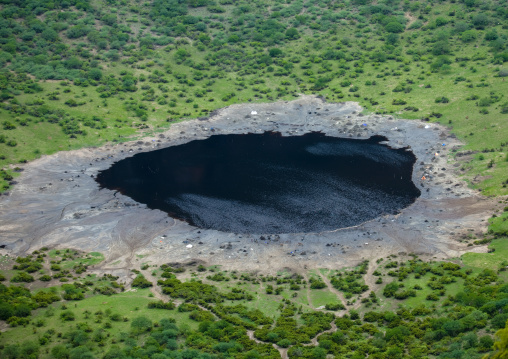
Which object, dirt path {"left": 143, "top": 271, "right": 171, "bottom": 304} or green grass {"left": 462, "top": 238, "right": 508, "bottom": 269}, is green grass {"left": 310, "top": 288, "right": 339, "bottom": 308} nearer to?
dirt path {"left": 143, "top": 271, "right": 171, "bottom": 304}

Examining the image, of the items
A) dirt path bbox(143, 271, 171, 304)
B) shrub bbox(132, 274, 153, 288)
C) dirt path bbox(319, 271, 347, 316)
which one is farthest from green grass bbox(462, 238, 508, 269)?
shrub bbox(132, 274, 153, 288)

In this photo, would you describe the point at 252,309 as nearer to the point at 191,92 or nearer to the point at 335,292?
the point at 335,292

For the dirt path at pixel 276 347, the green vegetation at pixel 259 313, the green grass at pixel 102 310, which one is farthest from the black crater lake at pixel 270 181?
the dirt path at pixel 276 347

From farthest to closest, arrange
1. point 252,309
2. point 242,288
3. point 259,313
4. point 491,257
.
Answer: point 242,288, point 491,257, point 252,309, point 259,313

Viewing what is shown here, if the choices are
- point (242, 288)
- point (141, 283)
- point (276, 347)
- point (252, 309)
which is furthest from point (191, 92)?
point (276, 347)

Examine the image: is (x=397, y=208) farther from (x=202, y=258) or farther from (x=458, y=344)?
(x=458, y=344)

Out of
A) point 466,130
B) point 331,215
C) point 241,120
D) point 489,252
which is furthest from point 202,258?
point 466,130
